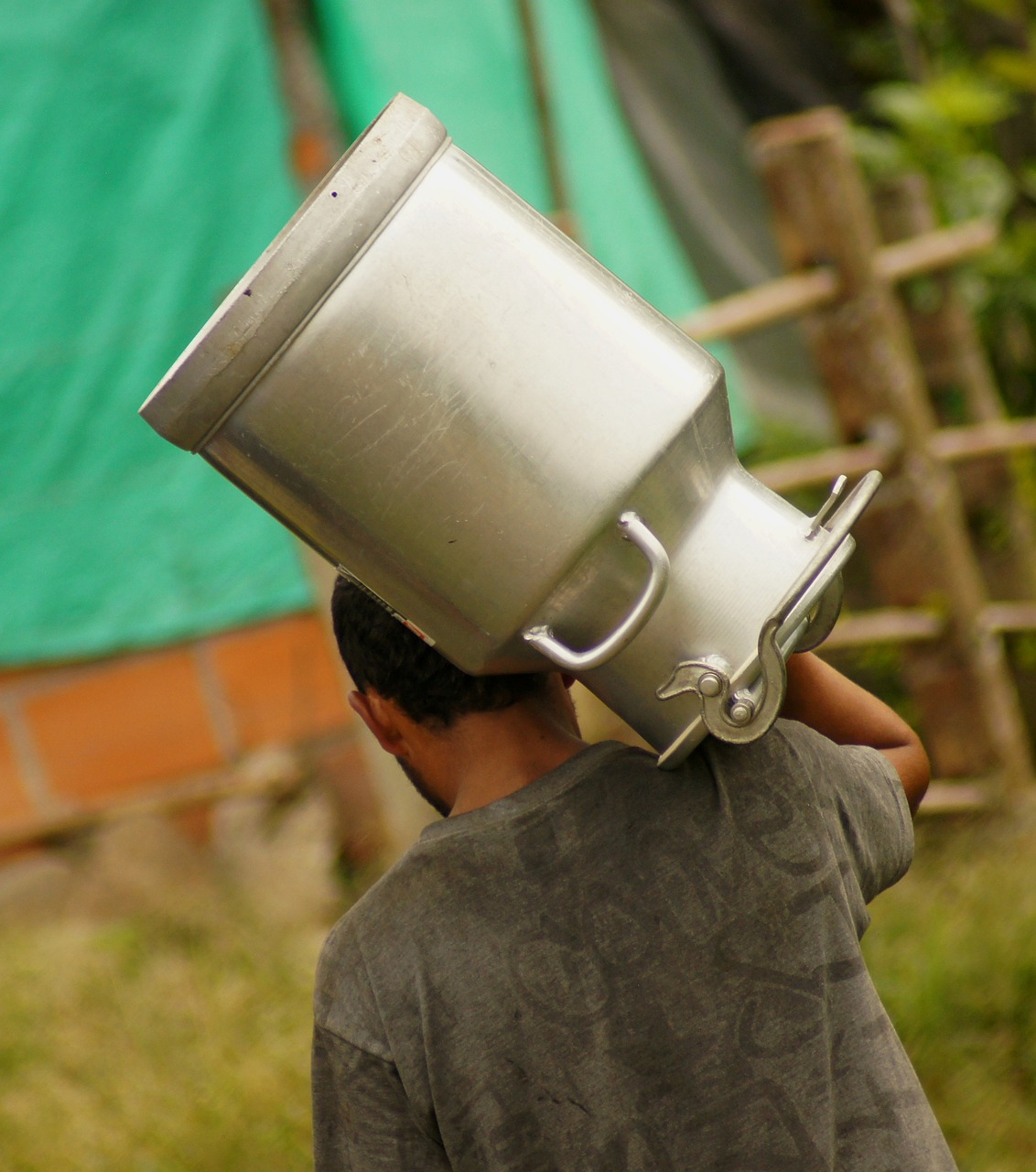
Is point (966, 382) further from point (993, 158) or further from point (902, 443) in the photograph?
point (993, 158)

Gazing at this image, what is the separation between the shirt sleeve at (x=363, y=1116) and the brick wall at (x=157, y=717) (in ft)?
8.50

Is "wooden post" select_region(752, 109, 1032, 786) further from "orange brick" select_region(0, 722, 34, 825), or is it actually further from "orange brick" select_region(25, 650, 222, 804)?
"orange brick" select_region(0, 722, 34, 825)

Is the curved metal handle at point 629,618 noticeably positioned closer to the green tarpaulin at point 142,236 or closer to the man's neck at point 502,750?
the man's neck at point 502,750

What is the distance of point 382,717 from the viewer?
4.26 ft

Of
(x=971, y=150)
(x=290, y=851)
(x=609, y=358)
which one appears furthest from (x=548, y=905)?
(x=971, y=150)

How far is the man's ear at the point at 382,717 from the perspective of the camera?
1.29m

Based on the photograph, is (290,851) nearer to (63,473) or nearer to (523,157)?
(63,473)

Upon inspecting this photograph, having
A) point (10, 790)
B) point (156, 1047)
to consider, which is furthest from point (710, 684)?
point (10, 790)

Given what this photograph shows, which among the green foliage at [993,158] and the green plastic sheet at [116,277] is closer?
the green plastic sheet at [116,277]

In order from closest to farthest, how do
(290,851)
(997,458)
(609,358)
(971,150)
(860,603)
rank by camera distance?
(609,358) → (997,458) → (290,851) → (860,603) → (971,150)

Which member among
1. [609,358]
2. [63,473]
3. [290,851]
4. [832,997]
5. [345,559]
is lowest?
[290,851]

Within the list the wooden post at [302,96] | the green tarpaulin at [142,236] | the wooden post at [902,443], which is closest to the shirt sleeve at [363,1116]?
the wooden post at [302,96]

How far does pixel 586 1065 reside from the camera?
1.17m

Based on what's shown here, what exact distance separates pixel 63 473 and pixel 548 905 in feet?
8.66
